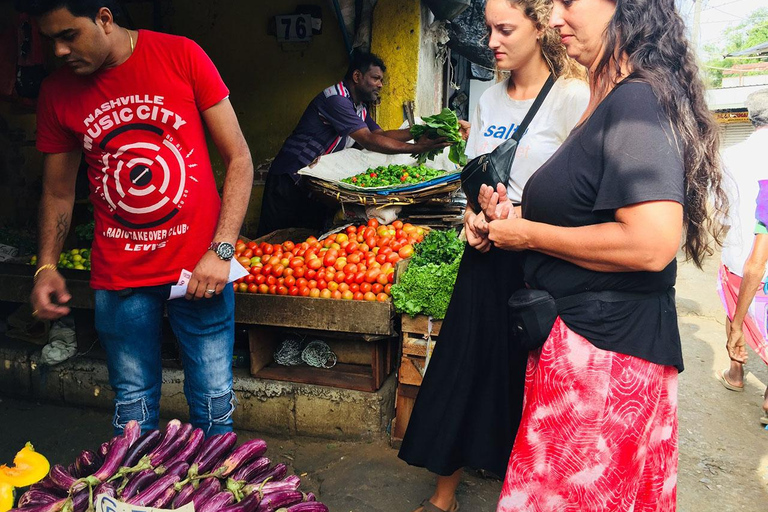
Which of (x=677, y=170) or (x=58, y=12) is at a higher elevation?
(x=58, y=12)

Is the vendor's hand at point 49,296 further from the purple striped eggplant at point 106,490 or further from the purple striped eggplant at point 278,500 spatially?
the purple striped eggplant at point 278,500

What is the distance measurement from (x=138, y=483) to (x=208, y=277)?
2.65ft

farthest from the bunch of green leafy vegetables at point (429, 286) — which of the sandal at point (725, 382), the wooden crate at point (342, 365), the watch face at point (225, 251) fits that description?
the sandal at point (725, 382)

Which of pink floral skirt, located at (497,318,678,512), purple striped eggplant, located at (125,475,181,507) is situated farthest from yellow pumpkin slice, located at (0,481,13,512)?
Answer: pink floral skirt, located at (497,318,678,512)

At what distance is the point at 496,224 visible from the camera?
6.04 feet

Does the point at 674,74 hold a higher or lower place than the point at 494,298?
higher

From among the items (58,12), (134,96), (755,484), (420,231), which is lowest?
(755,484)

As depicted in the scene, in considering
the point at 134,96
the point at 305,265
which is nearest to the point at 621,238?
the point at 134,96

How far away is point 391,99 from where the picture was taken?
17.5 ft

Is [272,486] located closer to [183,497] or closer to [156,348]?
[183,497]

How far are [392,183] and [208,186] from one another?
2.30 metres

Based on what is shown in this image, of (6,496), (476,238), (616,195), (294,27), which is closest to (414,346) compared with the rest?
(476,238)

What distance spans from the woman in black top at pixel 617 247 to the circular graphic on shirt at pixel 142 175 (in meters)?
1.34

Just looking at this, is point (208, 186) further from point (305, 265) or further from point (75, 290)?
point (75, 290)
